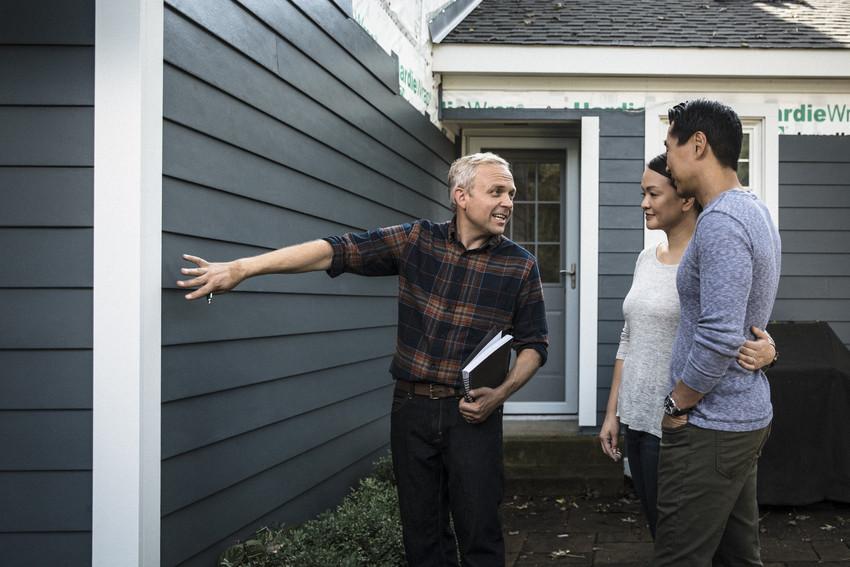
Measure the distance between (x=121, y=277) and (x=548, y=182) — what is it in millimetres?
5213

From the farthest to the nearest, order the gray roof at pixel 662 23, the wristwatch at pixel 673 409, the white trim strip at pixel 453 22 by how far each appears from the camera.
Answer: the gray roof at pixel 662 23
the white trim strip at pixel 453 22
the wristwatch at pixel 673 409

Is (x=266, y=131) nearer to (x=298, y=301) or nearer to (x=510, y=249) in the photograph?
(x=298, y=301)

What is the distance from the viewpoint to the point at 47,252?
2.49 meters

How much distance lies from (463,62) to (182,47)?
3.96 meters

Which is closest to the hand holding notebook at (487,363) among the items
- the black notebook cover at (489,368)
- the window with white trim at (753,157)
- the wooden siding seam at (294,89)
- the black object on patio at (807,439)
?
the black notebook cover at (489,368)

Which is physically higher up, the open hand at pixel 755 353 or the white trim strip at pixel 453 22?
the white trim strip at pixel 453 22

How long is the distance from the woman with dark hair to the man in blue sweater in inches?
16.1

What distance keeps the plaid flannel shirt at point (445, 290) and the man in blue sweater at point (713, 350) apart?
0.71 m

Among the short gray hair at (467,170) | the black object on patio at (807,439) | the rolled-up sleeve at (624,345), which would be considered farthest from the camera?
the black object on patio at (807,439)

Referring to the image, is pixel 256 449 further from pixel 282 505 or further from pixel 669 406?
pixel 669 406

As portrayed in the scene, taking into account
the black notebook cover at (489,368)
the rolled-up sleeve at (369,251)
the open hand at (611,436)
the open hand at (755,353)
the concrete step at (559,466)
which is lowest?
the concrete step at (559,466)

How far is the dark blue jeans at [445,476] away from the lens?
276 cm

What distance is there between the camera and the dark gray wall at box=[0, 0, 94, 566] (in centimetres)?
249

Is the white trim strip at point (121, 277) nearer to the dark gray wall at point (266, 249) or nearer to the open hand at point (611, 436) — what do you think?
the dark gray wall at point (266, 249)
